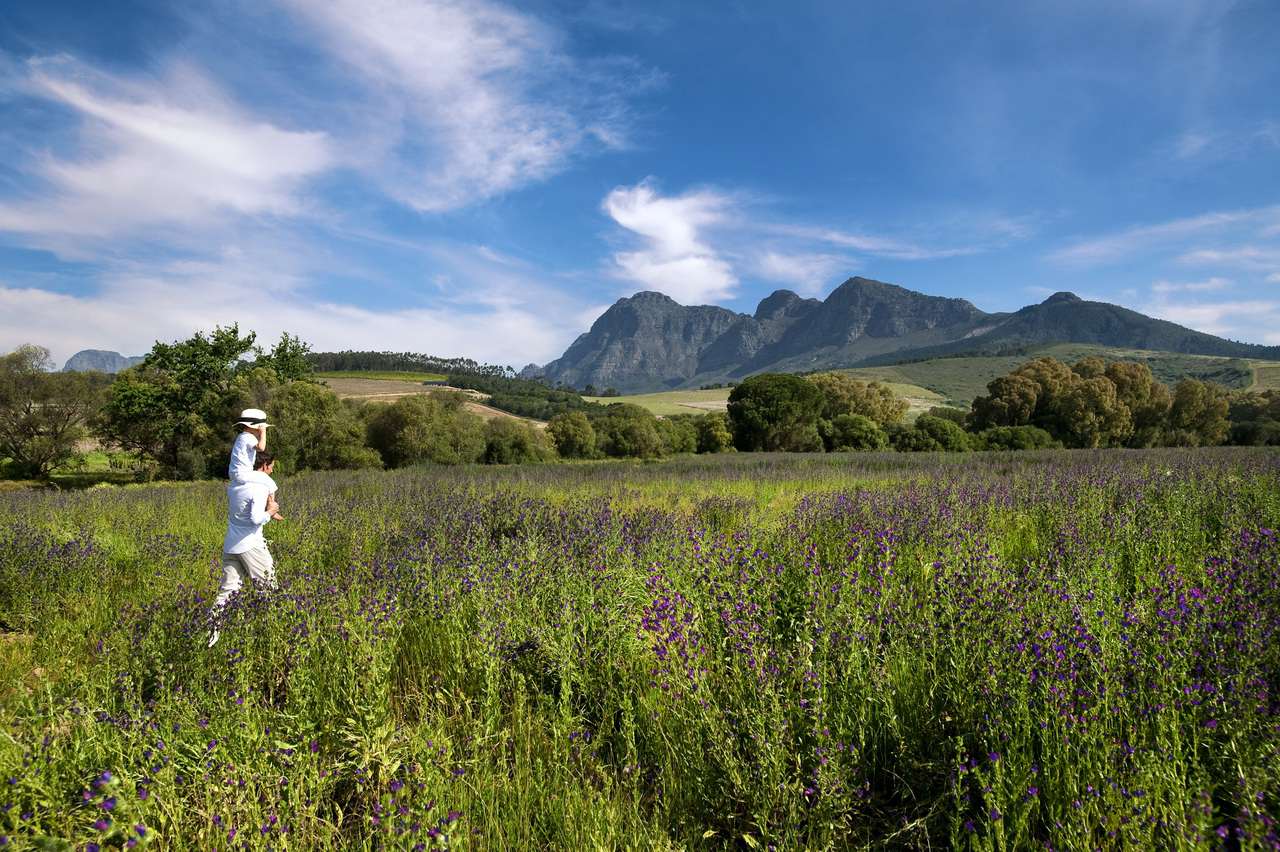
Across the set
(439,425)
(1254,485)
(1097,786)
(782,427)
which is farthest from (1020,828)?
(782,427)

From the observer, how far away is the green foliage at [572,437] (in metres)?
35.7

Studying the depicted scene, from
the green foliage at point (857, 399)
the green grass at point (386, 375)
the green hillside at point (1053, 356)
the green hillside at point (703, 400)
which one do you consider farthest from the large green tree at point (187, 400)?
the green hillside at point (1053, 356)

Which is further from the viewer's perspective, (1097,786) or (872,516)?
(872,516)

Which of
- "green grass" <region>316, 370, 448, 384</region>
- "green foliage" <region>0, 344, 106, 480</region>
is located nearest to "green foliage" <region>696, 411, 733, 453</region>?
"green foliage" <region>0, 344, 106, 480</region>

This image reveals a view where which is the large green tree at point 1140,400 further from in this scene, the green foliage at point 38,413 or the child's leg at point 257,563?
the green foliage at point 38,413

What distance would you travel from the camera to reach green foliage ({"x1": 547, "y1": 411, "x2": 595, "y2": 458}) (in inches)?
1405

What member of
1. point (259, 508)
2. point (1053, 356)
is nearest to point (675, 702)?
point (259, 508)

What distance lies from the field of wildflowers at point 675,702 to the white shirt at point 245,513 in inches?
18.4

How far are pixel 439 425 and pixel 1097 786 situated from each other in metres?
31.1

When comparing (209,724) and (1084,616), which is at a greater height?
(1084,616)

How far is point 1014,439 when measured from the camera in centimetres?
3181

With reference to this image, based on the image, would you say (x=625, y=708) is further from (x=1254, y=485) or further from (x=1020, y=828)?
(x=1254, y=485)

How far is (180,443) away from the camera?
3403cm

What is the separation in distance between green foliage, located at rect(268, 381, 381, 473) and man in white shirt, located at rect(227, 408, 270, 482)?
82.7 feet
